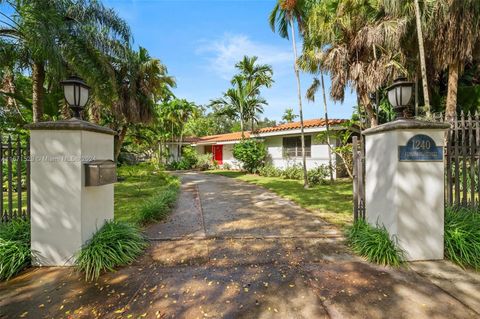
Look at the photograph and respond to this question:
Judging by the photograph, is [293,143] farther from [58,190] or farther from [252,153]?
[58,190]

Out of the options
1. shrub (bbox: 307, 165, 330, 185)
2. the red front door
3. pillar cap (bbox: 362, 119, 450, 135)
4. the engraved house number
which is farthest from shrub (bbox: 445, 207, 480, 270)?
the red front door

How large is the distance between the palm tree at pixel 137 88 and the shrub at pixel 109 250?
8949 mm

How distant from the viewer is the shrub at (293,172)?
14594 mm

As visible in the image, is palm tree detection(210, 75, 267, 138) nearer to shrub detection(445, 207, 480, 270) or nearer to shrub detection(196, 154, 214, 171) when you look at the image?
shrub detection(196, 154, 214, 171)

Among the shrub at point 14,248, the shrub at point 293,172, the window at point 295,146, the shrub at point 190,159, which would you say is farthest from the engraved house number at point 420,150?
the shrub at point 190,159

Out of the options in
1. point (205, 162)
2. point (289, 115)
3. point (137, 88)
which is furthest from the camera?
point (289, 115)

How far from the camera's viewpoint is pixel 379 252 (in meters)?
3.52

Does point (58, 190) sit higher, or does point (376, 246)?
point (58, 190)

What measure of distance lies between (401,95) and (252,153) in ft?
44.8

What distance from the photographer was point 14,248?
3.40m

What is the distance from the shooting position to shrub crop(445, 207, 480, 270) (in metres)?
3.42

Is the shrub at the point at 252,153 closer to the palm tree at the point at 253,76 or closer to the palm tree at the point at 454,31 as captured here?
the palm tree at the point at 253,76

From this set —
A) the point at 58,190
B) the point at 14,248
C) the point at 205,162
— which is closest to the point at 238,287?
the point at 58,190

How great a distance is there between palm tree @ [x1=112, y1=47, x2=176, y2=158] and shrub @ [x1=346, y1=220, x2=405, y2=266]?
35.5 feet
